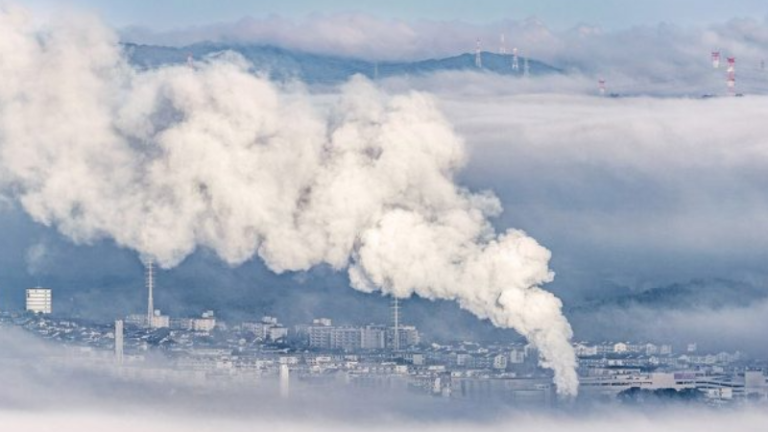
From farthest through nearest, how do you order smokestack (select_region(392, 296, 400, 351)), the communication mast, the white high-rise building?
the white high-rise building, the communication mast, smokestack (select_region(392, 296, 400, 351))

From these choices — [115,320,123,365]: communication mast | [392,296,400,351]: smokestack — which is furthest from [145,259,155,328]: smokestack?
[392,296,400,351]: smokestack

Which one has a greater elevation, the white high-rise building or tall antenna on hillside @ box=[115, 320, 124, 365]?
the white high-rise building

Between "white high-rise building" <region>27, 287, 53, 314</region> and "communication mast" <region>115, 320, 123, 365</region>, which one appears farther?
"white high-rise building" <region>27, 287, 53, 314</region>

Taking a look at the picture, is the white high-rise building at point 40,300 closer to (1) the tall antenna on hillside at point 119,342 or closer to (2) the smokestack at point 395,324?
(1) the tall antenna on hillside at point 119,342

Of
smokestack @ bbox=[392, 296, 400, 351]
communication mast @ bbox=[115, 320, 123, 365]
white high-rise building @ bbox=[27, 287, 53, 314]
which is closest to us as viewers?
smokestack @ bbox=[392, 296, 400, 351]

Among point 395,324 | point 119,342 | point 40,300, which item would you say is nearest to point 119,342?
point 119,342

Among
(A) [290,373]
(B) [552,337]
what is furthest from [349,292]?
(B) [552,337]

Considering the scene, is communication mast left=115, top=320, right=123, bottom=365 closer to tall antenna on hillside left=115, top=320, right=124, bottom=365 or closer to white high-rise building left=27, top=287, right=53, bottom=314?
tall antenna on hillside left=115, top=320, right=124, bottom=365

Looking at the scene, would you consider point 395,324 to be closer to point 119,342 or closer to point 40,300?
point 119,342

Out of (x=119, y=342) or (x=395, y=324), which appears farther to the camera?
(x=119, y=342)

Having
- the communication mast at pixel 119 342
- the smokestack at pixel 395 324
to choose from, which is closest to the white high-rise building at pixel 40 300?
the communication mast at pixel 119 342
